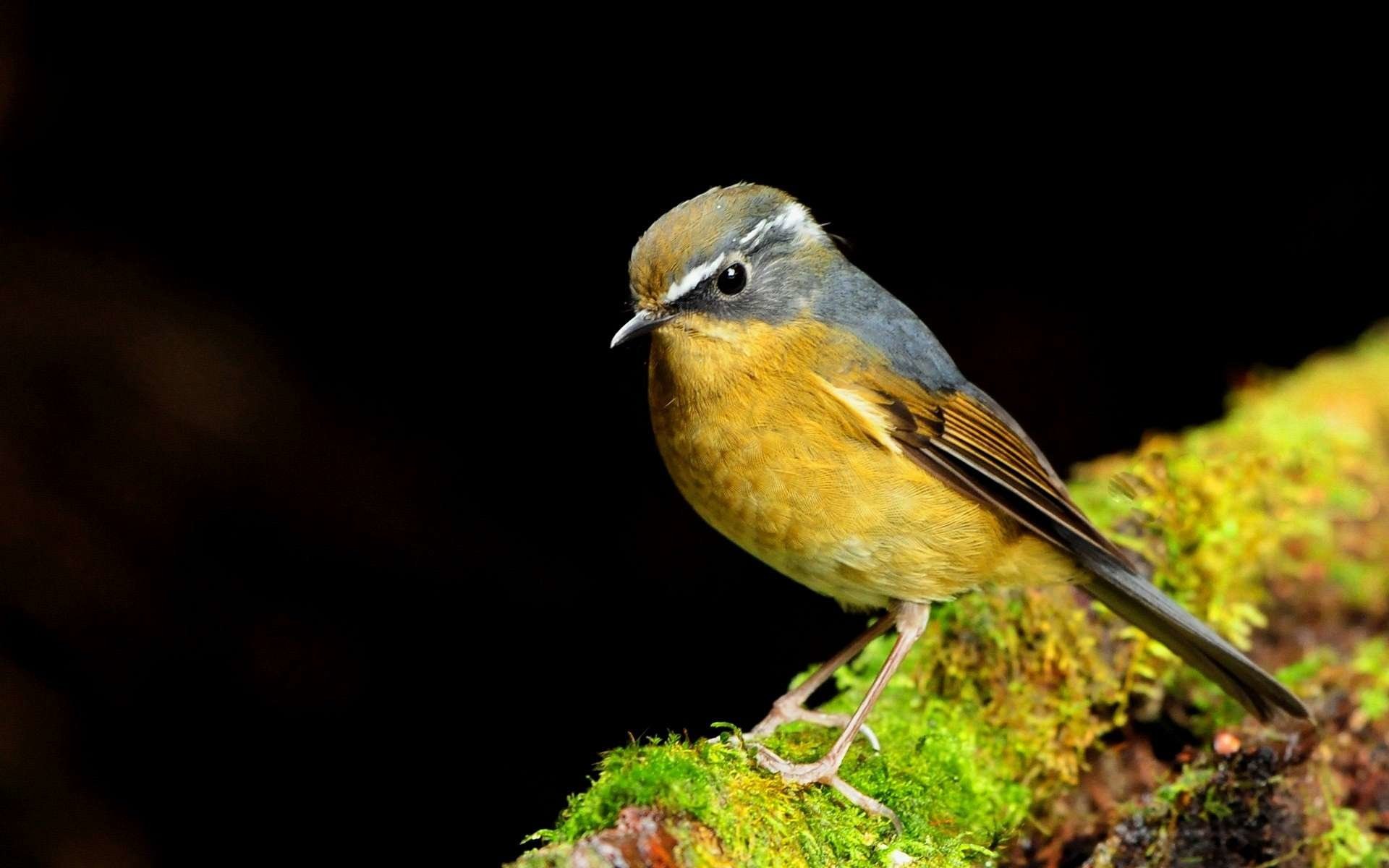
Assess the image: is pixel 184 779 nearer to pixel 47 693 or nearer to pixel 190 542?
pixel 47 693

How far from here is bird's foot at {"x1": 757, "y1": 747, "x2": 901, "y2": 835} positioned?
3.44 m

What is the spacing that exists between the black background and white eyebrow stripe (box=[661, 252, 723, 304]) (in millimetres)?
3384

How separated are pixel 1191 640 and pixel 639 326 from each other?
6.88 ft

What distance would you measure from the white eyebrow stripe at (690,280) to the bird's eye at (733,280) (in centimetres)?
6

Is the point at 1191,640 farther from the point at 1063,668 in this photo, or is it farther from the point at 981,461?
the point at 981,461

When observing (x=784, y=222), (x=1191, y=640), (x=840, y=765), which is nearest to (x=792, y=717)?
(x=840, y=765)

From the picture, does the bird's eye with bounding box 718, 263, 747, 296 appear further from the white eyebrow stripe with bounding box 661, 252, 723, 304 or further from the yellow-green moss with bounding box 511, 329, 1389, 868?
the yellow-green moss with bounding box 511, 329, 1389, 868

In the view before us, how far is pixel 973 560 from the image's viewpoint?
393 cm

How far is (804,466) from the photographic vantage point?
12.0 ft

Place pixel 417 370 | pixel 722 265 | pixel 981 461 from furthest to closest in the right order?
pixel 417 370
pixel 981 461
pixel 722 265

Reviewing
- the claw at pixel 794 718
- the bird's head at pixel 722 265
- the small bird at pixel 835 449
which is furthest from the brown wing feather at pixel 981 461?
the claw at pixel 794 718

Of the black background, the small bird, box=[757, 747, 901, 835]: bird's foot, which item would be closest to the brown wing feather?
the small bird

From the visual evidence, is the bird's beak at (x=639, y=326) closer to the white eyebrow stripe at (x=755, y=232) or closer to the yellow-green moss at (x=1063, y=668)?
Result: the white eyebrow stripe at (x=755, y=232)

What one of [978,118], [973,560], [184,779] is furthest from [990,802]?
[978,118]
